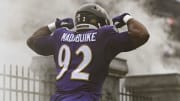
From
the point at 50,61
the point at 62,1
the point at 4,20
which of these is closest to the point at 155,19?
the point at 62,1

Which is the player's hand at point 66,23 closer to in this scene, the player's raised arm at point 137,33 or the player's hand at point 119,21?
the player's hand at point 119,21

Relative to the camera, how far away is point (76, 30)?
5723mm

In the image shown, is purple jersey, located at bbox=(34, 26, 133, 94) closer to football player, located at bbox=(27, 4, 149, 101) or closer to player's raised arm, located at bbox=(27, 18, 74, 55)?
football player, located at bbox=(27, 4, 149, 101)

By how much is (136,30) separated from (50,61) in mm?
2941

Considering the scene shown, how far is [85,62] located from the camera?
5539mm

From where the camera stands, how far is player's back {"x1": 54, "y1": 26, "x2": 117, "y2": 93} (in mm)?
5512

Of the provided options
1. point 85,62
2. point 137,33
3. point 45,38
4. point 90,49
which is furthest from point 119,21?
point 45,38

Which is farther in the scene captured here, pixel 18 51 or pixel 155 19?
pixel 155 19

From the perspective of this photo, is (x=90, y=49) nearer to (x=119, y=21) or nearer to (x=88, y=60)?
(x=88, y=60)

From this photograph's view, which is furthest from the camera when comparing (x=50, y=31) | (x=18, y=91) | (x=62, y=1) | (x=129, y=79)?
(x=62, y=1)

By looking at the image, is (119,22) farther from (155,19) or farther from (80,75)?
(155,19)

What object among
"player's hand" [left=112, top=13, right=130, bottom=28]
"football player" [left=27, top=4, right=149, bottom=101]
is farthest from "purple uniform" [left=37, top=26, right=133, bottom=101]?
"player's hand" [left=112, top=13, right=130, bottom=28]

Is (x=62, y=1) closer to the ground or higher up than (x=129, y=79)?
higher up

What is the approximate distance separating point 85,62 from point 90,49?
112 millimetres
